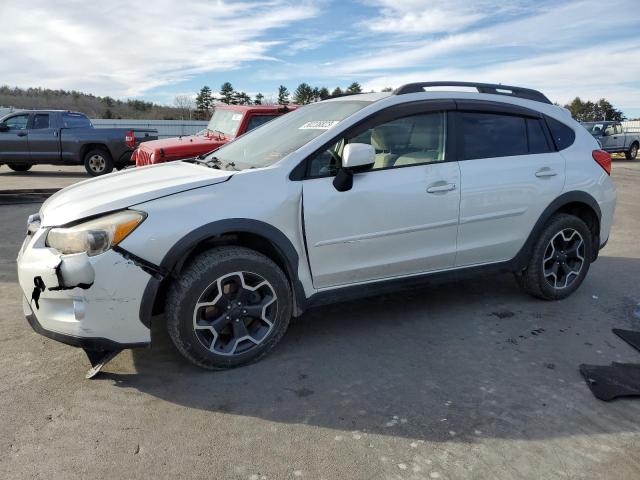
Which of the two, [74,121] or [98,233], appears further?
[74,121]

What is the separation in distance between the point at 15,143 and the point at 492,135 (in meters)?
14.0

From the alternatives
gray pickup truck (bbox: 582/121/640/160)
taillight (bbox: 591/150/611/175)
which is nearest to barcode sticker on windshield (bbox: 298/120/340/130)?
taillight (bbox: 591/150/611/175)

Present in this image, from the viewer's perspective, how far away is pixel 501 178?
413cm

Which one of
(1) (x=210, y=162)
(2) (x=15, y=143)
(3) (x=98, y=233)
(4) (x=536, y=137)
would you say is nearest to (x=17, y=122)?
(2) (x=15, y=143)

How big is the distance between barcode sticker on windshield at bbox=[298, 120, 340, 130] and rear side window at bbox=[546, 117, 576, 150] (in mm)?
2040

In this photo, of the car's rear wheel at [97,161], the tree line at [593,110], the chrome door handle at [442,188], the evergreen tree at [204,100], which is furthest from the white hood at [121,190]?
the evergreen tree at [204,100]

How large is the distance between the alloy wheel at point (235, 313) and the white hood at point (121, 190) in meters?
0.64

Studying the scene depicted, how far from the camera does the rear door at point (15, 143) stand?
1424 cm

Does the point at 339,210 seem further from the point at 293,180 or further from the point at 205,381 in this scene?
the point at 205,381

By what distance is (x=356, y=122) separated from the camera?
3.70 meters

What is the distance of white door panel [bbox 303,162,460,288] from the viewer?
11.4ft

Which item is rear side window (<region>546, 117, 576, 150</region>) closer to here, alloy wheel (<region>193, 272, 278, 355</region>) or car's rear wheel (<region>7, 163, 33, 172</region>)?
alloy wheel (<region>193, 272, 278, 355</region>)

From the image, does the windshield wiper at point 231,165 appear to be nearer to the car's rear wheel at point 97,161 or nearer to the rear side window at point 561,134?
the rear side window at point 561,134

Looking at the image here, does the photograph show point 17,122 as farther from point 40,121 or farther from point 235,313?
point 235,313
